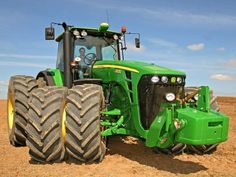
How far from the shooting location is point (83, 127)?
5.57 meters

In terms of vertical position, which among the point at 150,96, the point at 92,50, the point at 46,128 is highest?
the point at 92,50

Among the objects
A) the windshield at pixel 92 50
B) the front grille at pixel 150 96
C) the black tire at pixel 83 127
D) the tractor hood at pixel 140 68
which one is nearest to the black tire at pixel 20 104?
the windshield at pixel 92 50

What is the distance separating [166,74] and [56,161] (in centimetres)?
234

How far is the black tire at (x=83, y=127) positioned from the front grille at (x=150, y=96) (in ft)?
2.59

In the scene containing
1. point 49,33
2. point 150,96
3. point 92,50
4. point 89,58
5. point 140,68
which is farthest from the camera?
point 92,50

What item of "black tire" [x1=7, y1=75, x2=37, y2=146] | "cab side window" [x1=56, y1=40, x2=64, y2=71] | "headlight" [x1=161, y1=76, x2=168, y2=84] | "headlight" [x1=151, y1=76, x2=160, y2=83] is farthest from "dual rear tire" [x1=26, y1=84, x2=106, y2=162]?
"cab side window" [x1=56, y1=40, x2=64, y2=71]

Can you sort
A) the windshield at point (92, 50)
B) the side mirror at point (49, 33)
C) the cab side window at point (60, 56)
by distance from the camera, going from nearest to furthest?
the side mirror at point (49, 33) < the windshield at point (92, 50) < the cab side window at point (60, 56)

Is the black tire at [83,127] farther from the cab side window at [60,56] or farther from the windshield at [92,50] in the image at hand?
the cab side window at [60,56]

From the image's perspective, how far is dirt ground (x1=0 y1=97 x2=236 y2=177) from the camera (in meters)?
5.31

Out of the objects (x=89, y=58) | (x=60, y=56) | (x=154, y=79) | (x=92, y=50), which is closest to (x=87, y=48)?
(x=92, y=50)

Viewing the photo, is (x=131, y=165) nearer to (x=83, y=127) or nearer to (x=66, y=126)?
(x=83, y=127)

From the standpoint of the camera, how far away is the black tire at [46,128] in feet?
18.8

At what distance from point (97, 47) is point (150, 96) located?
2392 millimetres

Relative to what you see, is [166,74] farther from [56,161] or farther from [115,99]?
[56,161]
